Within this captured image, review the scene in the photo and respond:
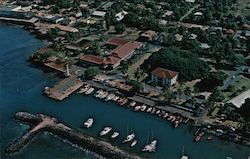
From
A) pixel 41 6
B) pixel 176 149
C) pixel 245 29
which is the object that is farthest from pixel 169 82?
pixel 41 6

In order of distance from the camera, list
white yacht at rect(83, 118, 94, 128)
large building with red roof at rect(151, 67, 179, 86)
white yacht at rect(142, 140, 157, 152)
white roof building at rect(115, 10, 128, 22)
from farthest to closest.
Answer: white roof building at rect(115, 10, 128, 22), large building with red roof at rect(151, 67, 179, 86), white yacht at rect(83, 118, 94, 128), white yacht at rect(142, 140, 157, 152)

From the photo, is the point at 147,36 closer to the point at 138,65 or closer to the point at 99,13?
the point at 138,65

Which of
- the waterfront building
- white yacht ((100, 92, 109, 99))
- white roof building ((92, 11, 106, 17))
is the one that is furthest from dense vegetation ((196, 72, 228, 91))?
white roof building ((92, 11, 106, 17))

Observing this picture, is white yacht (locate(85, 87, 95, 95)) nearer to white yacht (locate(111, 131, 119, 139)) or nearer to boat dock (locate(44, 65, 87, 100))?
boat dock (locate(44, 65, 87, 100))

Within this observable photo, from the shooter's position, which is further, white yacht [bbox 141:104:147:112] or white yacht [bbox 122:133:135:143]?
white yacht [bbox 141:104:147:112]

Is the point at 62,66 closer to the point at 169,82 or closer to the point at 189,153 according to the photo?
the point at 169,82

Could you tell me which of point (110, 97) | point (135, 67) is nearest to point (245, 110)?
point (110, 97)
